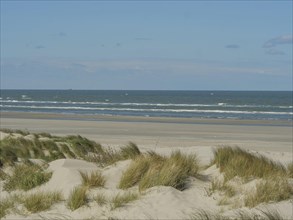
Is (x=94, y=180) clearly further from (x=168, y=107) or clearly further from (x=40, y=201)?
(x=168, y=107)

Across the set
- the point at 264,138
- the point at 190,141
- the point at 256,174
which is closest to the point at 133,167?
the point at 256,174

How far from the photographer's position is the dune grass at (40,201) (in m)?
8.24

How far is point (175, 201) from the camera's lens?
26.2 feet

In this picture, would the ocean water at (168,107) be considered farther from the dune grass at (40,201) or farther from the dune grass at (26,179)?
the dune grass at (40,201)

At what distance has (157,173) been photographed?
8594 millimetres

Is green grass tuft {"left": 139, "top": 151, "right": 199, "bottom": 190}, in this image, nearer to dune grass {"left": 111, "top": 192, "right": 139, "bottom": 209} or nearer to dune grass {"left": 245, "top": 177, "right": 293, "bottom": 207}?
dune grass {"left": 111, "top": 192, "right": 139, "bottom": 209}

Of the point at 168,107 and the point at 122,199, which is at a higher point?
the point at 122,199

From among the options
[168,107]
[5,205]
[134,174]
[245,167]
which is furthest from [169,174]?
[168,107]

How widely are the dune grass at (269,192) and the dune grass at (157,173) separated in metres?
1.16

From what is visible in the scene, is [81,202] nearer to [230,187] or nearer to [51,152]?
[230,187]

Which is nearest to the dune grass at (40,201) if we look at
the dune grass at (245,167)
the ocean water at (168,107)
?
the dune grass at (245,167)

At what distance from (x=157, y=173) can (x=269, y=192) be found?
1.67 m

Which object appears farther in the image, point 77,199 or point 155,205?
point 77,199

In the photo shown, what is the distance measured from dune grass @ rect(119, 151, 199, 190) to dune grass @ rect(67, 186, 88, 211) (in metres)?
0.66
